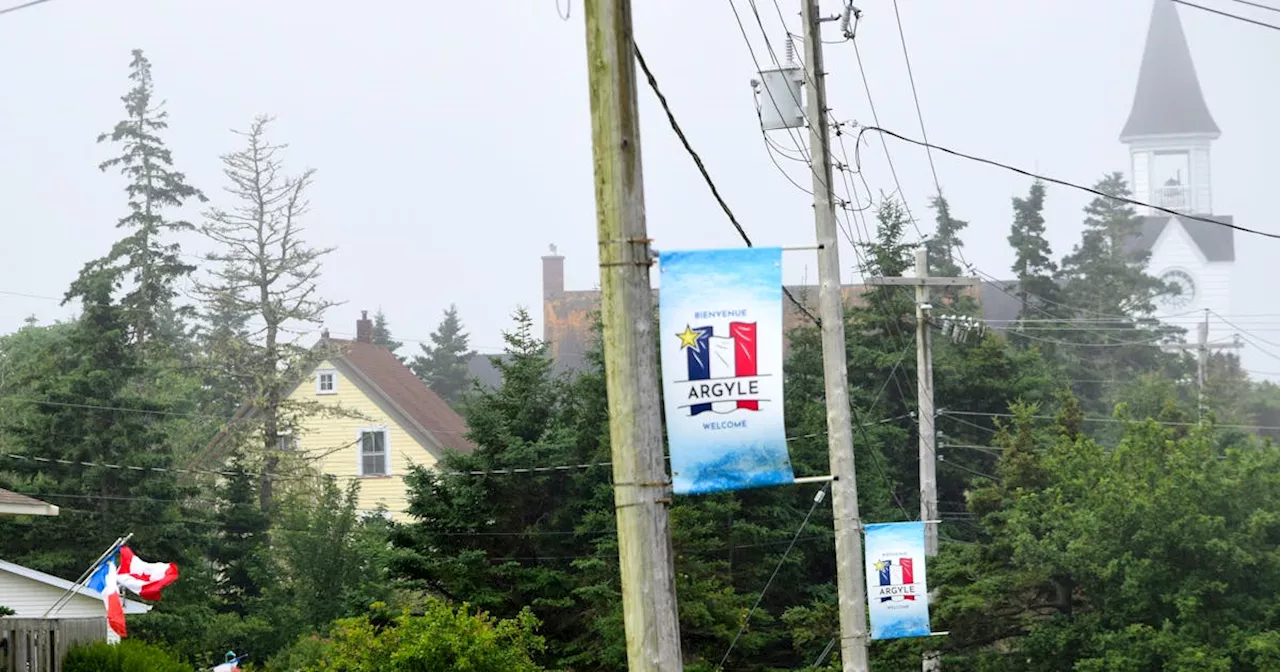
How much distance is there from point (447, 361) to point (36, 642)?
337ft

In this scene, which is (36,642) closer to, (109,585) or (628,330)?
(109,585)

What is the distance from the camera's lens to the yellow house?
64.1 m

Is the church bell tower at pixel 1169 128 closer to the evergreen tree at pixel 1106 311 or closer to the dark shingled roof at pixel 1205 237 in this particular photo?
the dark shingled roof at pixel 1205 237

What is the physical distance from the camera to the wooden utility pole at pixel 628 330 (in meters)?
9.49

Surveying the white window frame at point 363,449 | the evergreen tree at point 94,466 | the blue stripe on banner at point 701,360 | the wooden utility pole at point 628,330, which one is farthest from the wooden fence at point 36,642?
the white window frame at point 363,449

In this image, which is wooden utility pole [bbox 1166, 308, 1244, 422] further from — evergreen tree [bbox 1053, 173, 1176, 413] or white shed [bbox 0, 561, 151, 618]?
white shed [bbox 0, 561, 151, 618]

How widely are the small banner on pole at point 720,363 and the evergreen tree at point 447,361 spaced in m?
105

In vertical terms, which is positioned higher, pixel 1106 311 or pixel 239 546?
pixel 1106 311

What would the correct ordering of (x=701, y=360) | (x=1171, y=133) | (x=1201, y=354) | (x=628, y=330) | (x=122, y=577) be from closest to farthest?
(x=628, y=330), (x=701, y=360), (x=122, y=577), (x=1201, y=354), (x=1171, y=133)

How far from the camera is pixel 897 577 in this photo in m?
23.8

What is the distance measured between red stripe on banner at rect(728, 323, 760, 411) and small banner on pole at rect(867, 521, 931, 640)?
1352 centimetres

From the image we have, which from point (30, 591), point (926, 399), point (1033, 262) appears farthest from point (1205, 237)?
point (30, 591)

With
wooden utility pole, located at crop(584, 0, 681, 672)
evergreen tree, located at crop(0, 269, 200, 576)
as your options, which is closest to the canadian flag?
wooden utility pole, located at crop(584, 0, 681, 672)

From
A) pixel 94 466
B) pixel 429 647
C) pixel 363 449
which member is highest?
pixel 94 466
